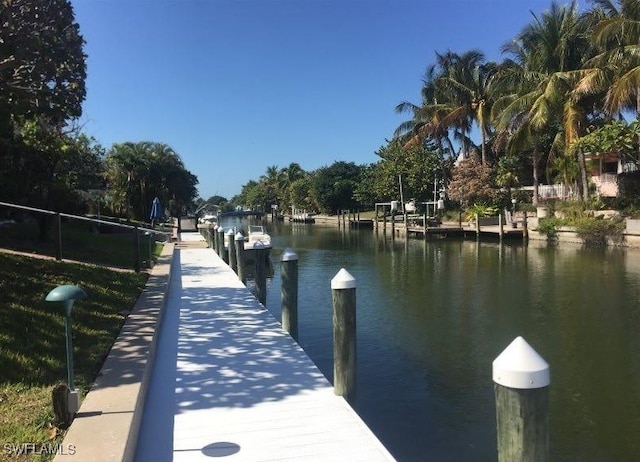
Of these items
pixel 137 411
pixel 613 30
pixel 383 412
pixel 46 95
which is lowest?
pixel 383 412

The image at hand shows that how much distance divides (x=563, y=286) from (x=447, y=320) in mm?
5994

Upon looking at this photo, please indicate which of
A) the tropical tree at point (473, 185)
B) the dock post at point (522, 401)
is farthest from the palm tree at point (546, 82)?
the dock post at point (522, 401)

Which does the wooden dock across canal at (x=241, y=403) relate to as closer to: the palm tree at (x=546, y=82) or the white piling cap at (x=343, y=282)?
the white piling cap at (x=343, y=282)

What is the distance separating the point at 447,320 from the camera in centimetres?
1209

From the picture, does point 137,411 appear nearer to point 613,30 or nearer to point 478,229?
point 613,30

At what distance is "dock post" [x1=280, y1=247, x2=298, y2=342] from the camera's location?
8.60 m

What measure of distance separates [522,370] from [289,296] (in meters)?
6.03

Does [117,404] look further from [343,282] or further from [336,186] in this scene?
[336,186]

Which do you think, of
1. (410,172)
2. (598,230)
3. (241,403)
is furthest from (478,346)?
(410,172)

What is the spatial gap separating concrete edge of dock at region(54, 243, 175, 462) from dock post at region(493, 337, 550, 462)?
2535 mm

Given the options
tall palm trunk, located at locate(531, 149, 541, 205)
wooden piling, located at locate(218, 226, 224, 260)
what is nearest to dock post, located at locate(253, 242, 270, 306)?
wooden piling, located at locate(218, 226, 224, 260)

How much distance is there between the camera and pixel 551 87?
1251 inches

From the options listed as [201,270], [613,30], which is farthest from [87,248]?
[613,30]

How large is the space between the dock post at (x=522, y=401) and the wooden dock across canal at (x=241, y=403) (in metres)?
1.79
